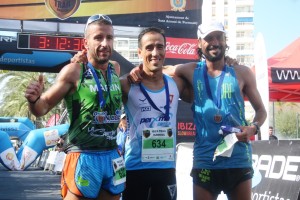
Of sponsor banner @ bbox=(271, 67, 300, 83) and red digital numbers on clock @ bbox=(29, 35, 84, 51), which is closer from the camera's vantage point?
sponsor banner @ bbox=(271, 67, 300, 83)

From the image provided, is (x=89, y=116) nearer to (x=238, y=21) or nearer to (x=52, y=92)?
(x=52, y=92)

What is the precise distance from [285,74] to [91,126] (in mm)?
7949

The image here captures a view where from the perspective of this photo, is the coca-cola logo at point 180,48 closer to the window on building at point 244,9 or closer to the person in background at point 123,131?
the person in background at point 123,131

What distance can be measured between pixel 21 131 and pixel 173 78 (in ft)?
74.3

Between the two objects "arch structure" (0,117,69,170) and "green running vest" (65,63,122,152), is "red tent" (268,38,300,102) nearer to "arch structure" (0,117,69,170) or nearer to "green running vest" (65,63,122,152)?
"arch structure" (0,117,69,170)

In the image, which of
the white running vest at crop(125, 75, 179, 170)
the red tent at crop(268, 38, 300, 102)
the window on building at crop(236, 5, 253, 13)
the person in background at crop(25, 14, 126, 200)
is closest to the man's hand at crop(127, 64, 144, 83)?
the white running vest at crop(125, 75, 179, 170)

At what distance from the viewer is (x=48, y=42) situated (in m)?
12.5

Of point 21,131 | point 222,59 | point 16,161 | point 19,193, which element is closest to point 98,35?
point 222,59

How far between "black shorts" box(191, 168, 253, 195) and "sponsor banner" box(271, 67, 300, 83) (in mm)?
7053

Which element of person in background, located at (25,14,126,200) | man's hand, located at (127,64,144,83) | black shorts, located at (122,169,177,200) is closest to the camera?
person in background, located at (25,14,126,200)

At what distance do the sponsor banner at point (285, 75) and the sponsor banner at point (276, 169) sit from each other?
15.0ft

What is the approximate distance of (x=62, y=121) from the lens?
65.6 ft

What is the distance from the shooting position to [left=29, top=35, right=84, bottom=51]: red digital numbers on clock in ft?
40.8

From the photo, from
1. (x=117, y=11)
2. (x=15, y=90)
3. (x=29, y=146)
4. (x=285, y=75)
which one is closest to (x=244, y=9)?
(x=15, y=90)
